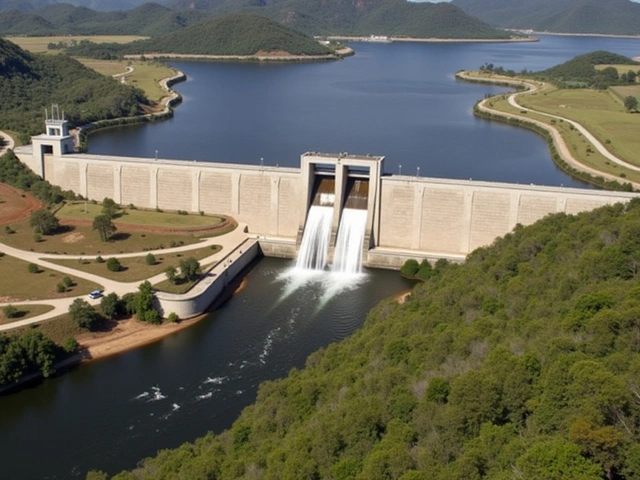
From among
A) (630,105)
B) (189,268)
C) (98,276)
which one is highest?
(630,105)

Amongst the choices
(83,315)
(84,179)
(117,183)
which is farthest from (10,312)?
(84,179)

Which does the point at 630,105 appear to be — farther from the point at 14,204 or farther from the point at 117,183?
the point at 14,204

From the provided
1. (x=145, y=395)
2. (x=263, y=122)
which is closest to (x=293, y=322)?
(x=145, y=395)

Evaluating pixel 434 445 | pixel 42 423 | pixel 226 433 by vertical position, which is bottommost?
pixel 42 423

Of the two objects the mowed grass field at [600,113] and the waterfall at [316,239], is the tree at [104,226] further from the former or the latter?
the mowed grass field at [600,113]

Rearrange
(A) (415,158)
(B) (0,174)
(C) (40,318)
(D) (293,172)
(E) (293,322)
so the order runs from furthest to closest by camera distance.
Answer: (A) (415,158)
(B) (0,174)
(D) (293,172)
(E) (293,322)
(C) (40,318)

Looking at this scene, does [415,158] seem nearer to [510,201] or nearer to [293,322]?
[510,201]

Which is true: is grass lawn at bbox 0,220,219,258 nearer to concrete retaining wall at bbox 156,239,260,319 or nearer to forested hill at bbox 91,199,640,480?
concrete retaining wall at bbox 156,239,260,319

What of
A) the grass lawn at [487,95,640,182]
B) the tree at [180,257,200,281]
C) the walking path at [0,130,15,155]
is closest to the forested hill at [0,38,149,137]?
the walking path at [0,130,15,155]
